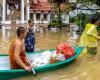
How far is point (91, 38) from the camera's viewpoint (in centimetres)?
1180

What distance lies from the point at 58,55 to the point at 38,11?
52.5 meters

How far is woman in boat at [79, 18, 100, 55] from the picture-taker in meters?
11.7

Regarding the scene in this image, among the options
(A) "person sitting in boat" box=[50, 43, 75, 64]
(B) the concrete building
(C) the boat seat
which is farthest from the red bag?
(B) the concrete building

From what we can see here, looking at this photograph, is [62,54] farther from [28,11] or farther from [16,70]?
[28,11]

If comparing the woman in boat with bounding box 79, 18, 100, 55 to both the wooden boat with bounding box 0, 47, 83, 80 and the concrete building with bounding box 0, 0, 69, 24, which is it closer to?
the wooden boat with bounding box 0, 47, 83, 80

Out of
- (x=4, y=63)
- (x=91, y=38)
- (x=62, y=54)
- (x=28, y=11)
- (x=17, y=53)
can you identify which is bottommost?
(x=28, y=11)

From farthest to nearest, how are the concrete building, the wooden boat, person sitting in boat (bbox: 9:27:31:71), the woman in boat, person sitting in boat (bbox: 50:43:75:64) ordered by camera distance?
the concrete building
the woman in boat
person sitting in boat (bbox: 50:43:75:64)
the wooden boat
person sitting in boat (bbox: 9:27:31:71)

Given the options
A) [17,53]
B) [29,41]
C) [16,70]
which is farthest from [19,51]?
[29,41]

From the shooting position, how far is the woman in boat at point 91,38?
38.4 ft

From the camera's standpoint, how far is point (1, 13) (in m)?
55.4

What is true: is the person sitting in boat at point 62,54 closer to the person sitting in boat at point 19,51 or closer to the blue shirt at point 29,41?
the blue shirt at point 29,41

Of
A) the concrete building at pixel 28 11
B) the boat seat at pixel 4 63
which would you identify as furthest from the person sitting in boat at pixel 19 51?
the concrete building at pixel 28 11

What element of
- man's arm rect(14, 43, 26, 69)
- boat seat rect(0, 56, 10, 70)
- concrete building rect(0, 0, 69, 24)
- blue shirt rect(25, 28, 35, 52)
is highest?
man's arm rect(14, 43, 26, 69)

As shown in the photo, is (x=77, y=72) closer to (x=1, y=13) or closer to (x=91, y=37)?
(x=91, y=37)
